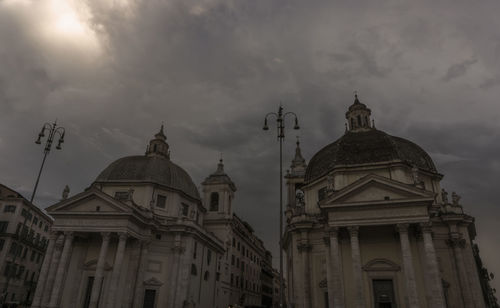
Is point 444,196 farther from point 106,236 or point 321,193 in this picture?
point 106,236

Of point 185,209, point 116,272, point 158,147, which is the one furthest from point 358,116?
point 116,272

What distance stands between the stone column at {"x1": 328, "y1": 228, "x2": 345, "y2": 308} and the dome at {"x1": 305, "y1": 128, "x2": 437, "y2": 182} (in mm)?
7702

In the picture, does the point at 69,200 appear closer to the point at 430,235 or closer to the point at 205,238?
the point at 205,238

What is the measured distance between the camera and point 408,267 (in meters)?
23.5

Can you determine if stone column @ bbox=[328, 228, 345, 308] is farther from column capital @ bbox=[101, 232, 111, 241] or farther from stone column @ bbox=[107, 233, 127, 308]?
column capital @ bbox=[101, 232, 111, 241]

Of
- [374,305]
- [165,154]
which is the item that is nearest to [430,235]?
[374,305]

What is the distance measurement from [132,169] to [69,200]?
9027 mm

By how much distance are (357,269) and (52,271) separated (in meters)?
26.9

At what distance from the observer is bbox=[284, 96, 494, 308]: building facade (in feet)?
80.2

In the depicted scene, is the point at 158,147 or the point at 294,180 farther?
the point at 158,147

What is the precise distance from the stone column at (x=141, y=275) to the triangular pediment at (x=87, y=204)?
564 centimetres

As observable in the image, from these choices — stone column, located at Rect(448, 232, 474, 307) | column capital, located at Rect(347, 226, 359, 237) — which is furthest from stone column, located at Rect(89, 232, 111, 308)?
stone column, located at Rect(448, 232, 474, 307)

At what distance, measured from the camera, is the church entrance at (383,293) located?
2509cm

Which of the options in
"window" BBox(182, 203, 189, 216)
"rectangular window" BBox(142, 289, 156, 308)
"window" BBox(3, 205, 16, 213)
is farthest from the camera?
"window" BBox(3, 205, 16, 213)
